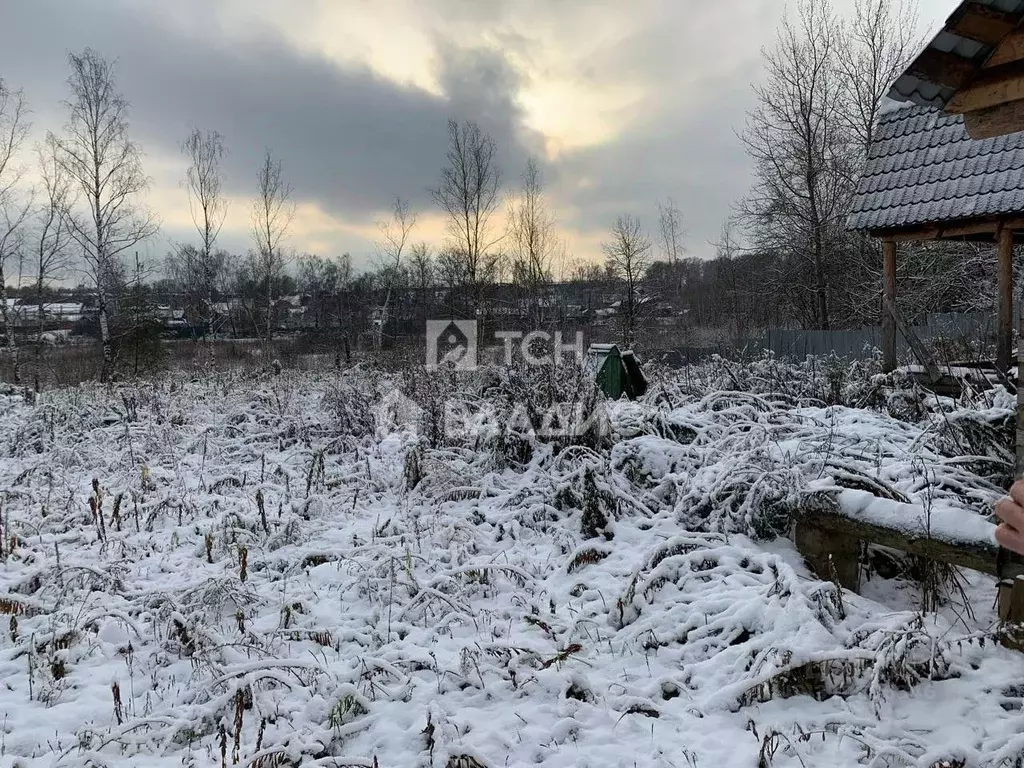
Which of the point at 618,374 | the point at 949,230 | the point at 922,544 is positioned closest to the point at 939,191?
the point at 949,230

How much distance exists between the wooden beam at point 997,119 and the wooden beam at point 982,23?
1.06ft

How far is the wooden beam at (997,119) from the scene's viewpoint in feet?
9.30

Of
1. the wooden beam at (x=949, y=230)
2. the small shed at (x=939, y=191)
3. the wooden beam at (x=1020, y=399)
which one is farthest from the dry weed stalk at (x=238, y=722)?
the wooden beam at (x=949, y=230)

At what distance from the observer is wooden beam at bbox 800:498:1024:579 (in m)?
2.64

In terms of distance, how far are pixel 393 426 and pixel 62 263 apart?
12853 millimetres

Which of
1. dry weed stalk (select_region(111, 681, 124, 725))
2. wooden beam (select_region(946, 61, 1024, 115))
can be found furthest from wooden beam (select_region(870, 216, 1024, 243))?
dry weed stalk (select_region(111, 681, 124, 725))

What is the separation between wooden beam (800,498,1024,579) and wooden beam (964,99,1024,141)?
1.96 m

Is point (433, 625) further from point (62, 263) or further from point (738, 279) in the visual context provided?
point (738, 279)

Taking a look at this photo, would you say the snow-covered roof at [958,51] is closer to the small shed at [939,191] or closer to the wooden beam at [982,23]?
the wooden beam at [982,23]

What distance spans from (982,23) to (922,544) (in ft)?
7.80

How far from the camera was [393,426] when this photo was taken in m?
8.09

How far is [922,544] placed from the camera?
2.87m

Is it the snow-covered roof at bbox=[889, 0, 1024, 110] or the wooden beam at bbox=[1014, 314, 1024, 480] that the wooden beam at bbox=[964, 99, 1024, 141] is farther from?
the wooden beam at bbox=[1014, 314, 1024, 480]

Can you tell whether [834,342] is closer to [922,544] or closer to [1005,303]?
[1005,303]
